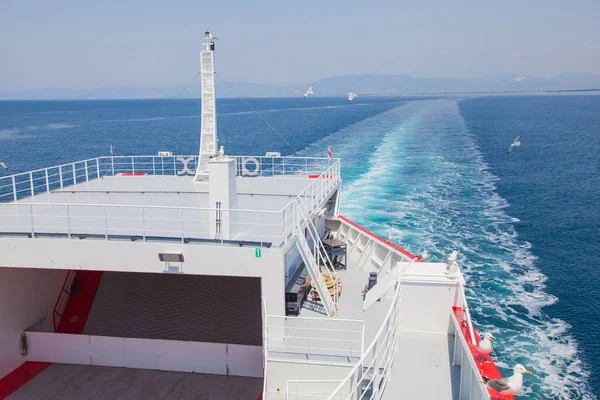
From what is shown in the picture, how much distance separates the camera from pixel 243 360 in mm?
11234

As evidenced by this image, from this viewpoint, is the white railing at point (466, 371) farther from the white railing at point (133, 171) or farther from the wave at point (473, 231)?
the white railing at point (133, 171)

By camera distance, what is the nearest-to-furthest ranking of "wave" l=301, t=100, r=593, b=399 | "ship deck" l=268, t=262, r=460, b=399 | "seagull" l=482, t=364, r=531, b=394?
"seagull" l=482, t=364, r=531, b=394 → "ship deck" l=268, t=262, r=460, b=399 → "wave" l=301, t=100, r=593, b=399

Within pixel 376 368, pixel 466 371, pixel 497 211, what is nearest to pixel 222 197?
pixel 376 368

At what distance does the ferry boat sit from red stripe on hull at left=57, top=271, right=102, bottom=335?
0.12ft

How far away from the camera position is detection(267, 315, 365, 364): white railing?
384 inches

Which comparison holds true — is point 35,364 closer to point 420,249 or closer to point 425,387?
point 425,387

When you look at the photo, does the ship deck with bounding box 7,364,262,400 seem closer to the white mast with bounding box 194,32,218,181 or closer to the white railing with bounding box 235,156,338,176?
the white mast with bounding box 194,32,218,181

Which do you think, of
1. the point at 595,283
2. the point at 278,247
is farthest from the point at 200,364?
the point at 595,283

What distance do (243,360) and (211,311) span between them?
2.01 m

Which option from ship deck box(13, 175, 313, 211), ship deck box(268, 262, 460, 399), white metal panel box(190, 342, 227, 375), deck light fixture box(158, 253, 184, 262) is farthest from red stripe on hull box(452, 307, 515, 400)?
ship deck box(13, 175, 313, 211)

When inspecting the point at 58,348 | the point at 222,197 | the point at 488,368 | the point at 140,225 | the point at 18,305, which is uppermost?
the point at 222,197

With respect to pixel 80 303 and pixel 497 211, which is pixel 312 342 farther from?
Answer: pixel 497 211

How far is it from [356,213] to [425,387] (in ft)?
59.5

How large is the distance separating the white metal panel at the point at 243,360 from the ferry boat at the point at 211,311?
0.03 meters
